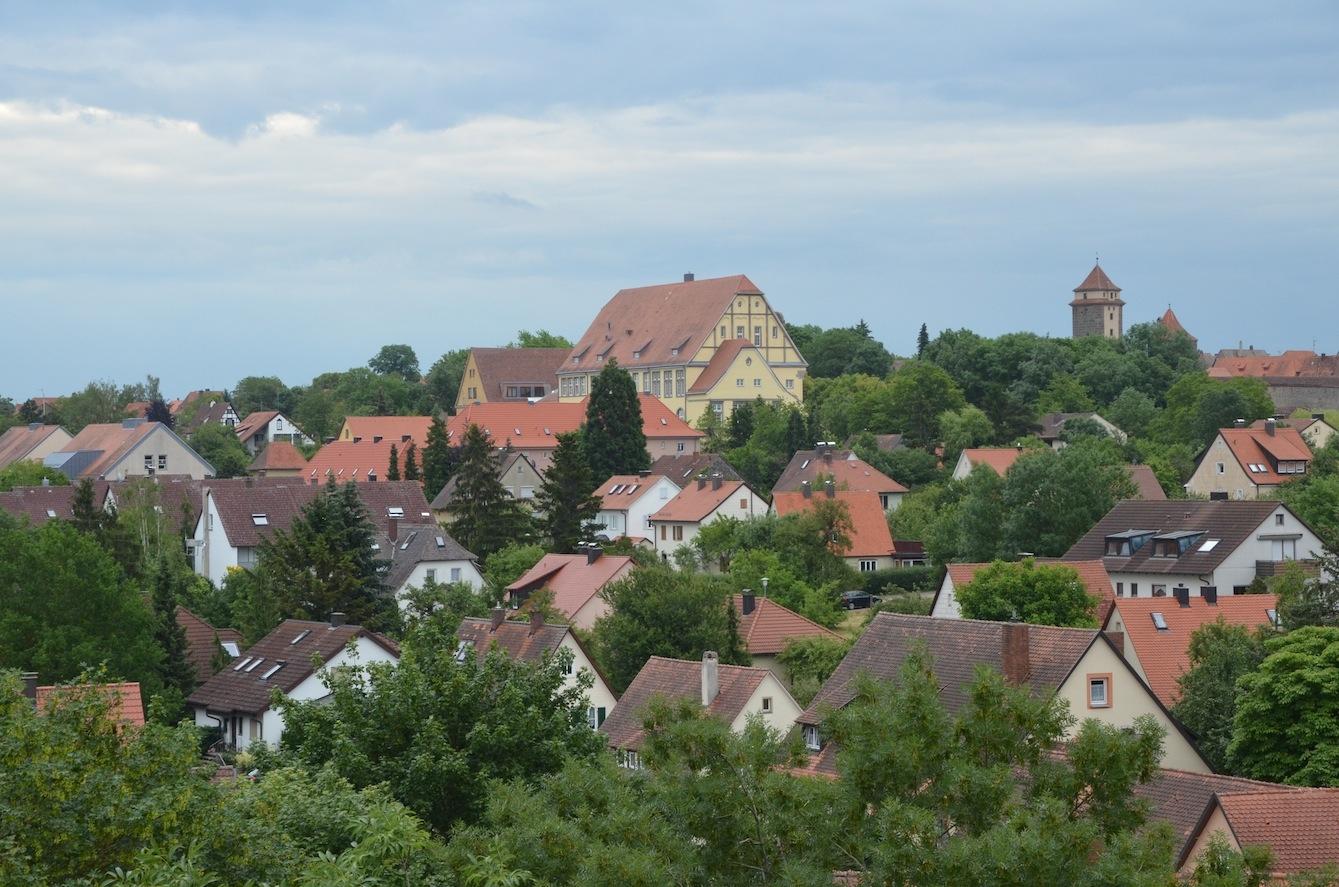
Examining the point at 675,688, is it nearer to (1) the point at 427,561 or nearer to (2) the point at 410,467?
(1) the point at 427,561

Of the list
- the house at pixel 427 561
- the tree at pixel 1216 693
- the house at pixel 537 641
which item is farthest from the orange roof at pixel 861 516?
the tree at pixel 1216 693

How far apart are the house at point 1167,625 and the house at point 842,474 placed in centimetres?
4357

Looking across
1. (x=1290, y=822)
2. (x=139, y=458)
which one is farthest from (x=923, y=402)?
(x=1290, y=822)

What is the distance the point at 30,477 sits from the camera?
3866 inches

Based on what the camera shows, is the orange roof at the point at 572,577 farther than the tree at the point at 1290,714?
Yes

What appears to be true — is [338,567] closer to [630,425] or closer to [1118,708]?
[1118,708]

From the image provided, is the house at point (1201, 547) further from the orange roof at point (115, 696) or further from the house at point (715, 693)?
the orange roof at point (115, 696)

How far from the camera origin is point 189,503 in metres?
79.8

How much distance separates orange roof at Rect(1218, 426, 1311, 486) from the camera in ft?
292

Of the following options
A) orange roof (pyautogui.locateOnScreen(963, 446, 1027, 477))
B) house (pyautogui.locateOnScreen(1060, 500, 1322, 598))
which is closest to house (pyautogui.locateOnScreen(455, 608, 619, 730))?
house (pyautogui.locateOnScreen(1060, 500, 1322, 598))

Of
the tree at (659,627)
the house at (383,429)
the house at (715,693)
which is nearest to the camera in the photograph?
the house at (715,693)

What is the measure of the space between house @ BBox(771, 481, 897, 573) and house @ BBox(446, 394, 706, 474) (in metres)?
35.4

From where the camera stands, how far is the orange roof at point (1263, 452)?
292 feet

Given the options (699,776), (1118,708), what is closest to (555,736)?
(699,776)
